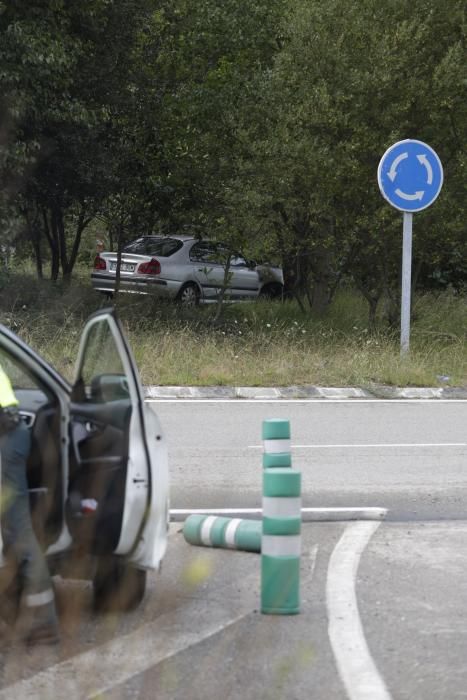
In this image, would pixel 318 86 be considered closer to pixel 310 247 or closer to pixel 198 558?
pixel 310 247

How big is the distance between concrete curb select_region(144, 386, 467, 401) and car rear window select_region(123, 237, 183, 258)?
9.96 metres

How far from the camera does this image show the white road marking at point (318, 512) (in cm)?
782

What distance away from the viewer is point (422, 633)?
5.50 meters

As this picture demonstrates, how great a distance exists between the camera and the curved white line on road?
188 inches

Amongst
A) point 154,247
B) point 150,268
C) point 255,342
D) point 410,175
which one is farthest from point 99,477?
point 154,247

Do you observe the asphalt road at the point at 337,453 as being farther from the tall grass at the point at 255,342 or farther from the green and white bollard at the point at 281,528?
the green and white bollard at the point at 281,528

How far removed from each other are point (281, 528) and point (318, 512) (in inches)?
99.4

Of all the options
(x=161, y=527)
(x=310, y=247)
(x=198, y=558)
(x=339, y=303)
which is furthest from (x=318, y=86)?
(x=161, y=527)

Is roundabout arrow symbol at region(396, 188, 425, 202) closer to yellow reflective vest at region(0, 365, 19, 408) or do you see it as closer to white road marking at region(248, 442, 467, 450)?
white road marking at region(248, 442, 467, 450)

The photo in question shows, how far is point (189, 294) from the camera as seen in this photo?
24.2 metres

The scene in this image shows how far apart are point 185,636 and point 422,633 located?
107 centimetres

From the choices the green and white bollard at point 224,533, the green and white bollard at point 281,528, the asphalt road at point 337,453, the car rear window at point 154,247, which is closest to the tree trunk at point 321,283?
the car rear window at point 154,247

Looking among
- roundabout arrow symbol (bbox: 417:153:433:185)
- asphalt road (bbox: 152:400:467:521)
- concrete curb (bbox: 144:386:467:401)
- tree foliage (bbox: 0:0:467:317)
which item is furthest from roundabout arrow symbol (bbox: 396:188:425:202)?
asphalt road (bbox: 152:400:467:521)

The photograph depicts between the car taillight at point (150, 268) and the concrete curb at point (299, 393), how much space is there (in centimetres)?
966
